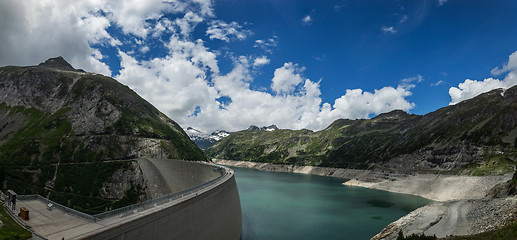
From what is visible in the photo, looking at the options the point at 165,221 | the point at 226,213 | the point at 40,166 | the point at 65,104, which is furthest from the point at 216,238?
the point at 65,104

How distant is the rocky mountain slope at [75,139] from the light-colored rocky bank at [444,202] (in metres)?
75.5

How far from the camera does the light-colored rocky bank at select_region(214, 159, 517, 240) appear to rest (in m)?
37.7

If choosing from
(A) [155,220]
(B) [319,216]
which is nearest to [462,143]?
(B) [319,216]

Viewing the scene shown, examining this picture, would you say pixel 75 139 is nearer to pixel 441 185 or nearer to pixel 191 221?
pixel 191 221

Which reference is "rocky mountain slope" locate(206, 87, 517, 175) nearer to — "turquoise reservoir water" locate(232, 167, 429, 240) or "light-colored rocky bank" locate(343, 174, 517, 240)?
"light-colored rocky bank" locate(343, 174, 517, 240)

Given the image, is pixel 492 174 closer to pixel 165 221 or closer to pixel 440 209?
pixel 440 209

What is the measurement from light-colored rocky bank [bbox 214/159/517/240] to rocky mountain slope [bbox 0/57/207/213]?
75531 millimetres

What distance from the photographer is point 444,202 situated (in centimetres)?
6519

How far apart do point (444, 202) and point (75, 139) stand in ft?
421

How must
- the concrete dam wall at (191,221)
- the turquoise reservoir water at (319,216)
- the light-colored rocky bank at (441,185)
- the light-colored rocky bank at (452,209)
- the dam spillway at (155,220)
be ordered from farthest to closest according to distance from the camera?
the light-colored rocky bank at (441,185) → the turquoise reservoir water at (319,216) → the light-colored rocky bank at (452,209) → the concrete dam wall at (191,221) → the dam spillway at (155,220)

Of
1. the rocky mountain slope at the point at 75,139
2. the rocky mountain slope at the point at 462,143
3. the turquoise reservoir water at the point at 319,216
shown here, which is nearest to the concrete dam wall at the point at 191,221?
the turquoise reservoir water at the point at 319,216

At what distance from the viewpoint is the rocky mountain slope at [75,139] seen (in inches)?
3275

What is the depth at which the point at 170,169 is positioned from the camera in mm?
74250

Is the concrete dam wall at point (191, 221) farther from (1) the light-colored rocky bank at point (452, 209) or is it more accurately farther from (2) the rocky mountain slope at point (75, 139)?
(2) the rocky mountain slope at point (75, 139)
